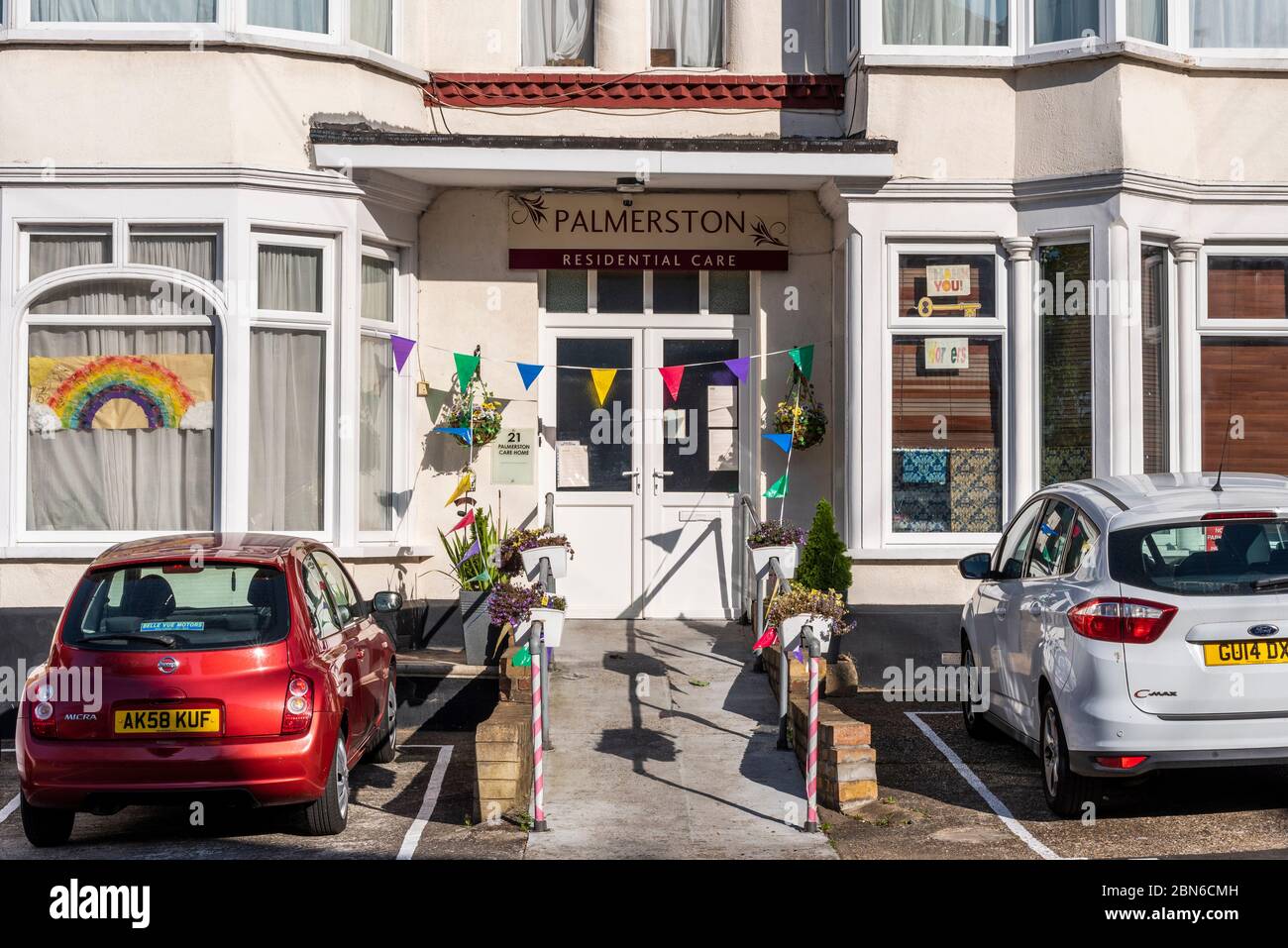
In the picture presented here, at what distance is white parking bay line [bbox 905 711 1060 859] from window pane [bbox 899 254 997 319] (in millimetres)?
3531

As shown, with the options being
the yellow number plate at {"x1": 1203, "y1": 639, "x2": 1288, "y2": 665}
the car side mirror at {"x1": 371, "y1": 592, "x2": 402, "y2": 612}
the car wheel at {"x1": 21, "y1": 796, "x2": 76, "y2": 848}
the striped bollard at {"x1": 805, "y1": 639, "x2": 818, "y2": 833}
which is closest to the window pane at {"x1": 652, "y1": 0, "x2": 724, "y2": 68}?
the car side mirror at {"x1": 371, "y1": 592, "x2": 402, "y2": 612}

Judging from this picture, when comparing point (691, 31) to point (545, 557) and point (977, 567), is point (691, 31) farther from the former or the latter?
point (977, 567)

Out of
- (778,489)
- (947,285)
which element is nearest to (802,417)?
(778,489)

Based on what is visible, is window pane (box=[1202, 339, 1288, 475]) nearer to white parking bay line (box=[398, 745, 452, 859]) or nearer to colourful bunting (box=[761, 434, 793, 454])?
colourful bunting (box=[761, 434, 793, 454])

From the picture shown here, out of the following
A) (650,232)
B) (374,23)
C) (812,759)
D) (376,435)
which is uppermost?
(374,23)

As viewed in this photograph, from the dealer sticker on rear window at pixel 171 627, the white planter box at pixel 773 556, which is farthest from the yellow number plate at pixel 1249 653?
the dealer sticker on rear window at pixel 171 627

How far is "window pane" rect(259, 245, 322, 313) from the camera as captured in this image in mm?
11820

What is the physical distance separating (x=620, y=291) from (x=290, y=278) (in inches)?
126

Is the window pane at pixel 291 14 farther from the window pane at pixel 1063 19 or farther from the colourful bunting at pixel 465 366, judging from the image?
the window pane at pixel 1063 19

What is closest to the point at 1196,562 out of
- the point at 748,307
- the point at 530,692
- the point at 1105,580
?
the point at 1105,580

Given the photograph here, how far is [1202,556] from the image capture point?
7.61 m
